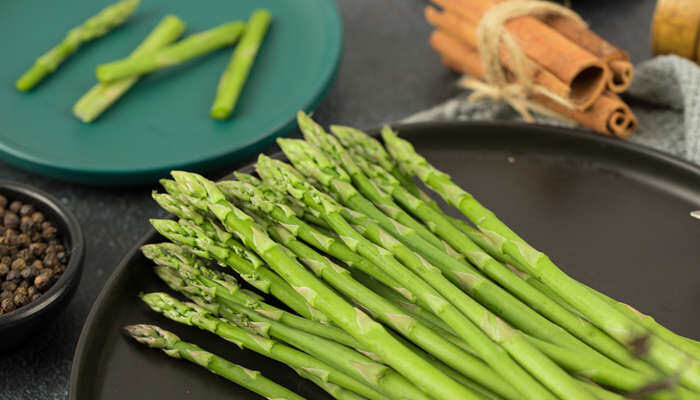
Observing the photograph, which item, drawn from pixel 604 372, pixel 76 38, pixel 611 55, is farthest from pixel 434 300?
pixel 76 38

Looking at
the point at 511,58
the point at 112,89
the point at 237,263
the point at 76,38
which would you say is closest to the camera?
the point at 237,263

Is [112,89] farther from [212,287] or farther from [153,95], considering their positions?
[212,287]

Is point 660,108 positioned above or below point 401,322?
above

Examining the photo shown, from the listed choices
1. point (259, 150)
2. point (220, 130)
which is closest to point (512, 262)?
point (259, 150)

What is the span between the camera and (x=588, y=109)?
183cm

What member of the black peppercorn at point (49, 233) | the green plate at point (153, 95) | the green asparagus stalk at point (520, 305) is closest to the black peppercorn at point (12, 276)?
the black peppercorn at point (49, 233)

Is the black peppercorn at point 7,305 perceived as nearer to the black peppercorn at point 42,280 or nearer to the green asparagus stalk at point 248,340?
the black peppercorn at point 42,280

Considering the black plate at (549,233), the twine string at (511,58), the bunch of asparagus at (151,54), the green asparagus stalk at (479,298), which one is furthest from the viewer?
the bunch of asparagus at (151,54)

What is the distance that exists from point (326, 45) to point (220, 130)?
47 cm

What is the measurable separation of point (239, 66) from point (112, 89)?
37 centimetres

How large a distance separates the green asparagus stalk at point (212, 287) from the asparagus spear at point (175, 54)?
2.62 feet

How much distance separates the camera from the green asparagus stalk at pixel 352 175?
1.31 meters

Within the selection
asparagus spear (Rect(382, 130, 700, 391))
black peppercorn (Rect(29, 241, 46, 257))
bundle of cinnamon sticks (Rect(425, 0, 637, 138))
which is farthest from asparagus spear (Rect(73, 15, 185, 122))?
asparagus spear (Rect(382, 130, 700, 391))

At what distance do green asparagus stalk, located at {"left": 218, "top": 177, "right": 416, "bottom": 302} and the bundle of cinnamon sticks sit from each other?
2.75 feet
